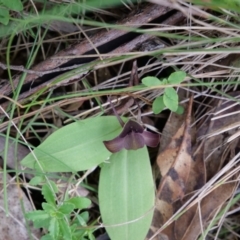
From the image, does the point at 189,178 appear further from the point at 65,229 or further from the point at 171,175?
the point at 65,229

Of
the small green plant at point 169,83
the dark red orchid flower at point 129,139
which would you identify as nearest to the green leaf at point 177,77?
the small green plant at point 169,83

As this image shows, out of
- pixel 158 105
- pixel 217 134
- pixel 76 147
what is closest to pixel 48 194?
pixel 76 147

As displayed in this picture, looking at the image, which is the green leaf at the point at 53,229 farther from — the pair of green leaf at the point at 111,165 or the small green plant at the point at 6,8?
the small green plant at the point at 6,8

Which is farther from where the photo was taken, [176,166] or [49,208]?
[176,166]

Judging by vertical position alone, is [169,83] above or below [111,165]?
above

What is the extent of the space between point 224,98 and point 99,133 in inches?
12.9

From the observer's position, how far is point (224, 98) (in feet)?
3.76

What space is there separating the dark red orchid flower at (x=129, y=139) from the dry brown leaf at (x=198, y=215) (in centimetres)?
24

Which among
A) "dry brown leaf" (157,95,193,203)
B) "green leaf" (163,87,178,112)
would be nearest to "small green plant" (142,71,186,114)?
Result: "green leaf" (163,87,178,112)

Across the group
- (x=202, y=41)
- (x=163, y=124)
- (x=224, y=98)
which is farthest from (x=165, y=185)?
(x=202, y=41)

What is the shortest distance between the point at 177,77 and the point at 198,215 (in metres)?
0.37

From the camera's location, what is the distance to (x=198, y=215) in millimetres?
1168

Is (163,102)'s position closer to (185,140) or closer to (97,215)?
(185,140)

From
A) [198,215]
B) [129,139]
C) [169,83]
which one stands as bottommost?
[198,215]
